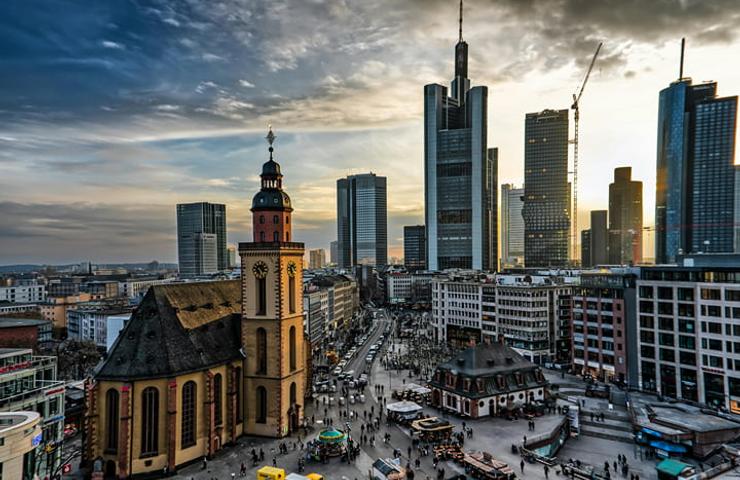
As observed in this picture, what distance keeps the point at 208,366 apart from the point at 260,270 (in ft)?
38.4

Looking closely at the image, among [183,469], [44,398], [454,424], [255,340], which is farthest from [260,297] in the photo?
[454,424]

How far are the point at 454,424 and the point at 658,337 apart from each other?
36519 millimetres

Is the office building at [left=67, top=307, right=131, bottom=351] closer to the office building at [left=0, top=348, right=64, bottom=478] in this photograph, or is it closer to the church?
the office building at [left=0, top=348, right=64, bottom=478]

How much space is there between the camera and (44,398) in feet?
156

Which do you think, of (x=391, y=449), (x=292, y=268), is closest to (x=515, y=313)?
(x=391, y=449)

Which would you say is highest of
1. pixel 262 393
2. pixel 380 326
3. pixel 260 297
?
pixel 260 297

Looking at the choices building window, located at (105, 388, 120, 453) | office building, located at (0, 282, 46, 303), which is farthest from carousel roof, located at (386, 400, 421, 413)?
office building, located at (0, 282, 46, 303)

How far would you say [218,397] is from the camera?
4994 centimetres

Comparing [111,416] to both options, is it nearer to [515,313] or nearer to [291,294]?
[291,294]

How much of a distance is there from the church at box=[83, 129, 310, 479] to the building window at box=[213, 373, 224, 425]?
0.35ft

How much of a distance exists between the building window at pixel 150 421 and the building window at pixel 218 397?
6143 mm

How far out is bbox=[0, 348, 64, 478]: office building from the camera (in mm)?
43688

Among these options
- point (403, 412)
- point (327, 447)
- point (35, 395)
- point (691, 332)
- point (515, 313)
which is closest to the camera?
point (35, 395)

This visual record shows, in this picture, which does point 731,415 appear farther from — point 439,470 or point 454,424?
point 439,470
